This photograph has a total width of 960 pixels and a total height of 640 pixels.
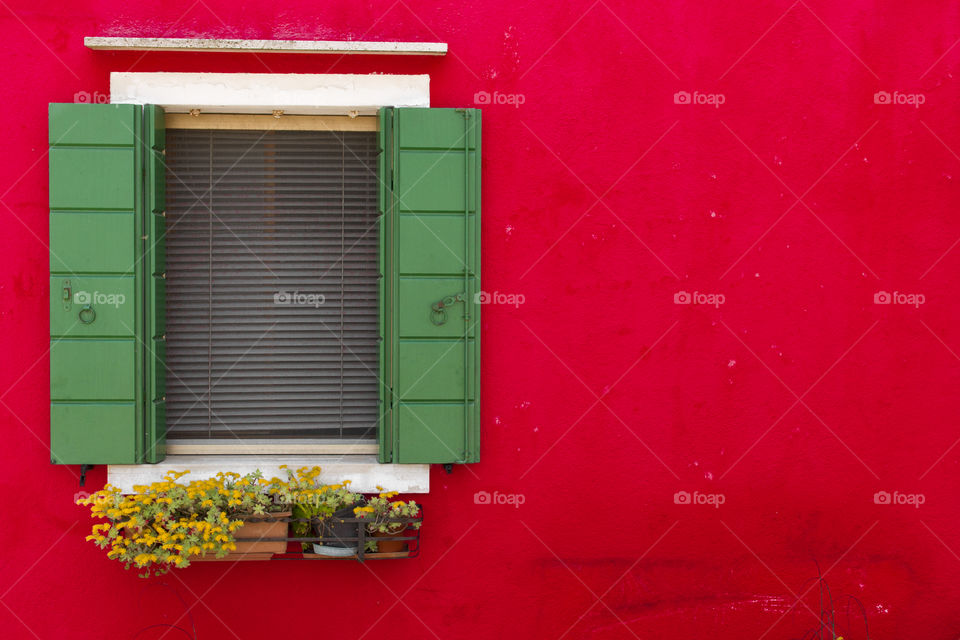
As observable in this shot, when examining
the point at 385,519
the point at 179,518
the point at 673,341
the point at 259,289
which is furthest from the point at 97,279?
the point at 673,341

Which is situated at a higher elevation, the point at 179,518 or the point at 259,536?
the point at 179,518

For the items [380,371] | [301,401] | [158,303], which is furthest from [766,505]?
[158,303]

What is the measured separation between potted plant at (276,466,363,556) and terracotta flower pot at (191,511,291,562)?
0.08 metres

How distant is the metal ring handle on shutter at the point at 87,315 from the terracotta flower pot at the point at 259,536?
1.18 metres

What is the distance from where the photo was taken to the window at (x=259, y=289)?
3.70 metres

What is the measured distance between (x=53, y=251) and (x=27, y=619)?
1.83m

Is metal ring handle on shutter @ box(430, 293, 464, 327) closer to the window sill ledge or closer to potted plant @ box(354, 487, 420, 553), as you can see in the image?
the window sill ledge

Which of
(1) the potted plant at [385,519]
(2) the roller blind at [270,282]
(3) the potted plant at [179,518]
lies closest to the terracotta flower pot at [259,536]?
(3) the potted plant at [179,518]

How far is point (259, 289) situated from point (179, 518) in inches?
46.3

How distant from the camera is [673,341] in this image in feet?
13.1

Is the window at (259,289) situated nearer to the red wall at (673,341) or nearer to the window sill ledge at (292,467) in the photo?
the window sill ledge at (292,467)

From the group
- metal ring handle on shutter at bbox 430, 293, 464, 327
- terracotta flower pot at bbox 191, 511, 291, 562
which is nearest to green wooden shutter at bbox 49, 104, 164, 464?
terracotta flower pot at bbox 191, 511, 291, 562

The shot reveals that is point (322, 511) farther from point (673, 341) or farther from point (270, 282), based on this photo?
point (673, 341)

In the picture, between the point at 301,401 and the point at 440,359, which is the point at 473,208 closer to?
the point at 440,359
